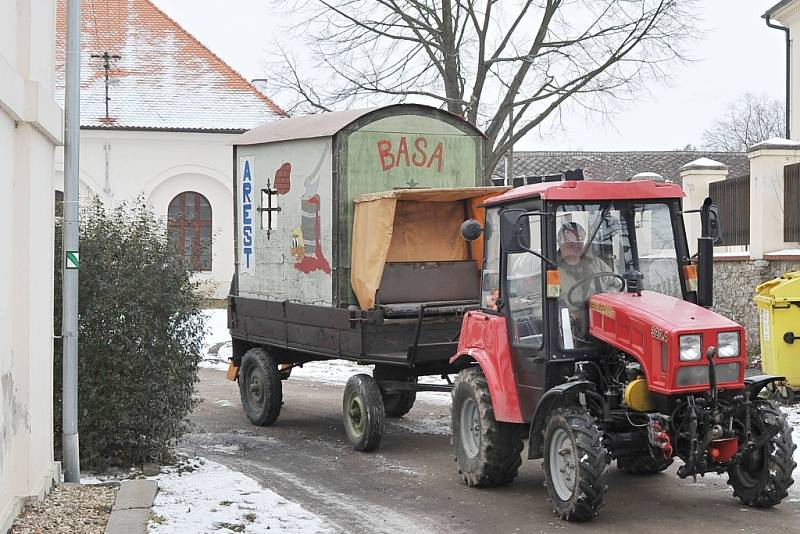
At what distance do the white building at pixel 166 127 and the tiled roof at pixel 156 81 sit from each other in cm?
3

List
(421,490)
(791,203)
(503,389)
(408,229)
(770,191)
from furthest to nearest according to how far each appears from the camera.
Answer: (770,191), (791,203), (408,229), (421,490), (503,389)

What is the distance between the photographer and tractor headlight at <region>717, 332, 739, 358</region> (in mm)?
7746

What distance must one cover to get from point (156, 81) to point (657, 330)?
2935 centimetres

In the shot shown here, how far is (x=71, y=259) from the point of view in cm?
892

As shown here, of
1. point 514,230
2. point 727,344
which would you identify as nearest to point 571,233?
point 514,230

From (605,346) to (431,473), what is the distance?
2.45 m

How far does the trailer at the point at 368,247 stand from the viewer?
36.8 ft

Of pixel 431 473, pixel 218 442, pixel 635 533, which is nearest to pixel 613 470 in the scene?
pixel 431 473

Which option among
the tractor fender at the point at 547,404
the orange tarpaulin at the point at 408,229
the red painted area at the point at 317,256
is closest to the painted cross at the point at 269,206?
the red painted area at the point at 317,256

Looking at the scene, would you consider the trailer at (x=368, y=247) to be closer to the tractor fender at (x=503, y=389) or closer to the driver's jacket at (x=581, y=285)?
the tractor fender at (x=503, y=389)

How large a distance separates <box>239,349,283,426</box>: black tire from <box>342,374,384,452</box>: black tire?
1.62 m

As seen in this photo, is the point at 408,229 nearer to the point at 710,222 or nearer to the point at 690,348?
the point at 710,222

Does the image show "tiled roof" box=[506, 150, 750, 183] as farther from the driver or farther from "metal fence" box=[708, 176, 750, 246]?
the driver

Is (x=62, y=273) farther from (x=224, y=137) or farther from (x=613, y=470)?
(x=224, y=137)
